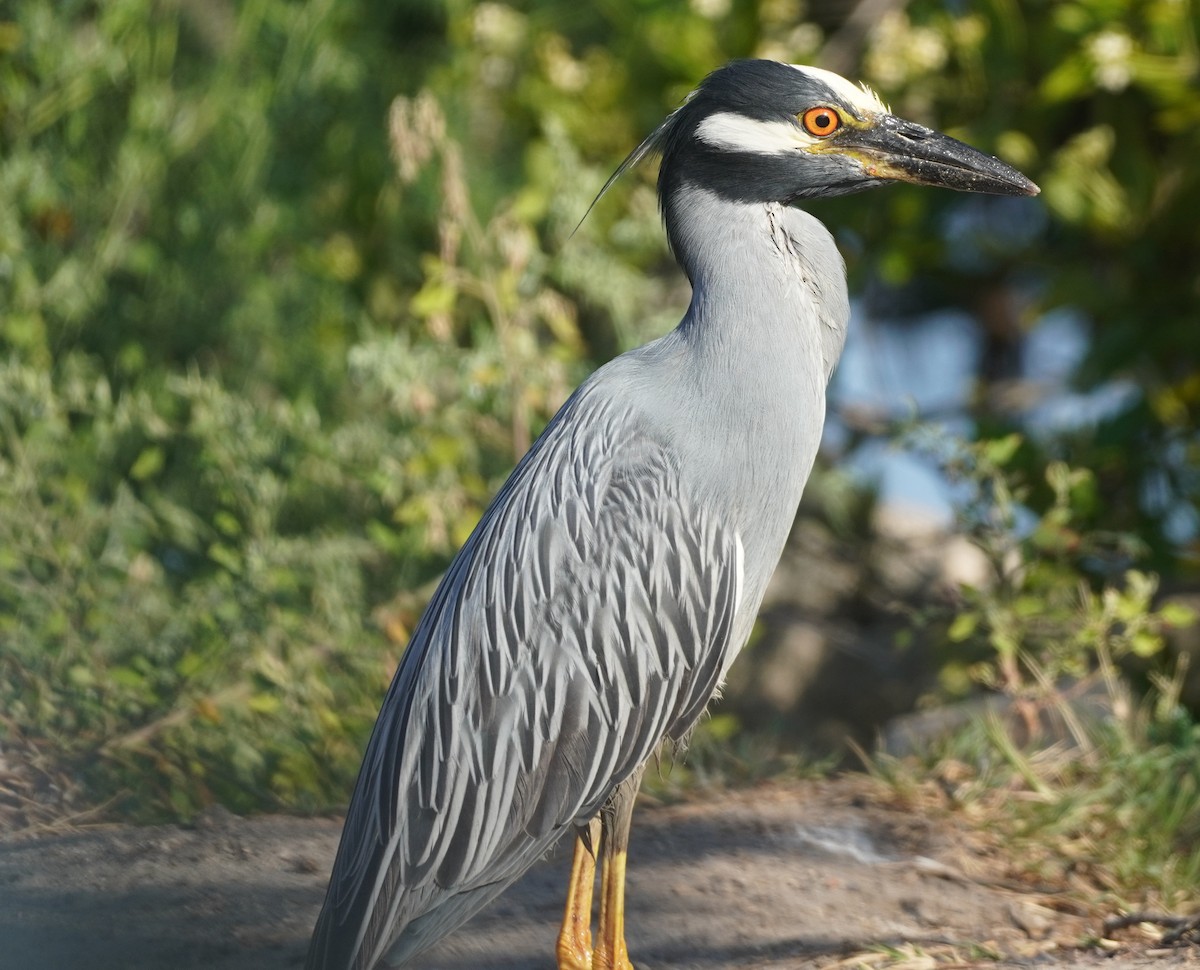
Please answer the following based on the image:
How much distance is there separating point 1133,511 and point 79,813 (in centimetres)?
408

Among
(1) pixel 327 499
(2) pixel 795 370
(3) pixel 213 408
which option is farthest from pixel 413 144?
(2) pixel 795 370

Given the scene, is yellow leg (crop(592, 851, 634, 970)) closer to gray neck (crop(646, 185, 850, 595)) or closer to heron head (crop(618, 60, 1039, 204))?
gray neck (crop(646, 185, 850, 595))

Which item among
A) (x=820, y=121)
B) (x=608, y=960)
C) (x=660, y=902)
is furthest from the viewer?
(x=660, y=902)

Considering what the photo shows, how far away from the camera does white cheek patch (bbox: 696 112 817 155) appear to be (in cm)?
343

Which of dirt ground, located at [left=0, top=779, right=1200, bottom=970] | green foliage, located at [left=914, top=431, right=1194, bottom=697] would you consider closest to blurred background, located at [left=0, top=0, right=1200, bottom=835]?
green foliage, located at [left=914, top=431, right=1194, bottom=697]

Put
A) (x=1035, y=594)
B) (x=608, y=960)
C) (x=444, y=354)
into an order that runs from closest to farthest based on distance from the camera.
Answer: (x=608, y=960) → (x=1035, y=594) → (x=444, y=354)

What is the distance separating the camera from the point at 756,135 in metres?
3.44

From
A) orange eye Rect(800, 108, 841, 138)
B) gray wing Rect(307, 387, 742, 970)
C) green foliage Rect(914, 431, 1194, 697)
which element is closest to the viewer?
gray wing Rect(307, 387, 742, 970)

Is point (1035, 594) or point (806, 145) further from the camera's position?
point (1035, 594)

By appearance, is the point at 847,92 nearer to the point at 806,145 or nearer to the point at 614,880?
the point at 806,145

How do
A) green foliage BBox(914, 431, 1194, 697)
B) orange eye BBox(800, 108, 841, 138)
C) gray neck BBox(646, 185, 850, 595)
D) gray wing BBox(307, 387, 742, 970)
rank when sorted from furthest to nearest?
green foliage BBox(914, 431, 1194, 697), orange eye BBox(800, 108, 841, 138), gray neck BBox(646, 185, 850, 595), gray wing BBox(307, 387, 742, 970)

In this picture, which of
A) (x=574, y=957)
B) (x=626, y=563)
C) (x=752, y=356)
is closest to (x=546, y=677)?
(x=626, y=563)

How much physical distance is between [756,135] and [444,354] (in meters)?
2.16

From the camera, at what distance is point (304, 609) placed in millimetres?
5203
